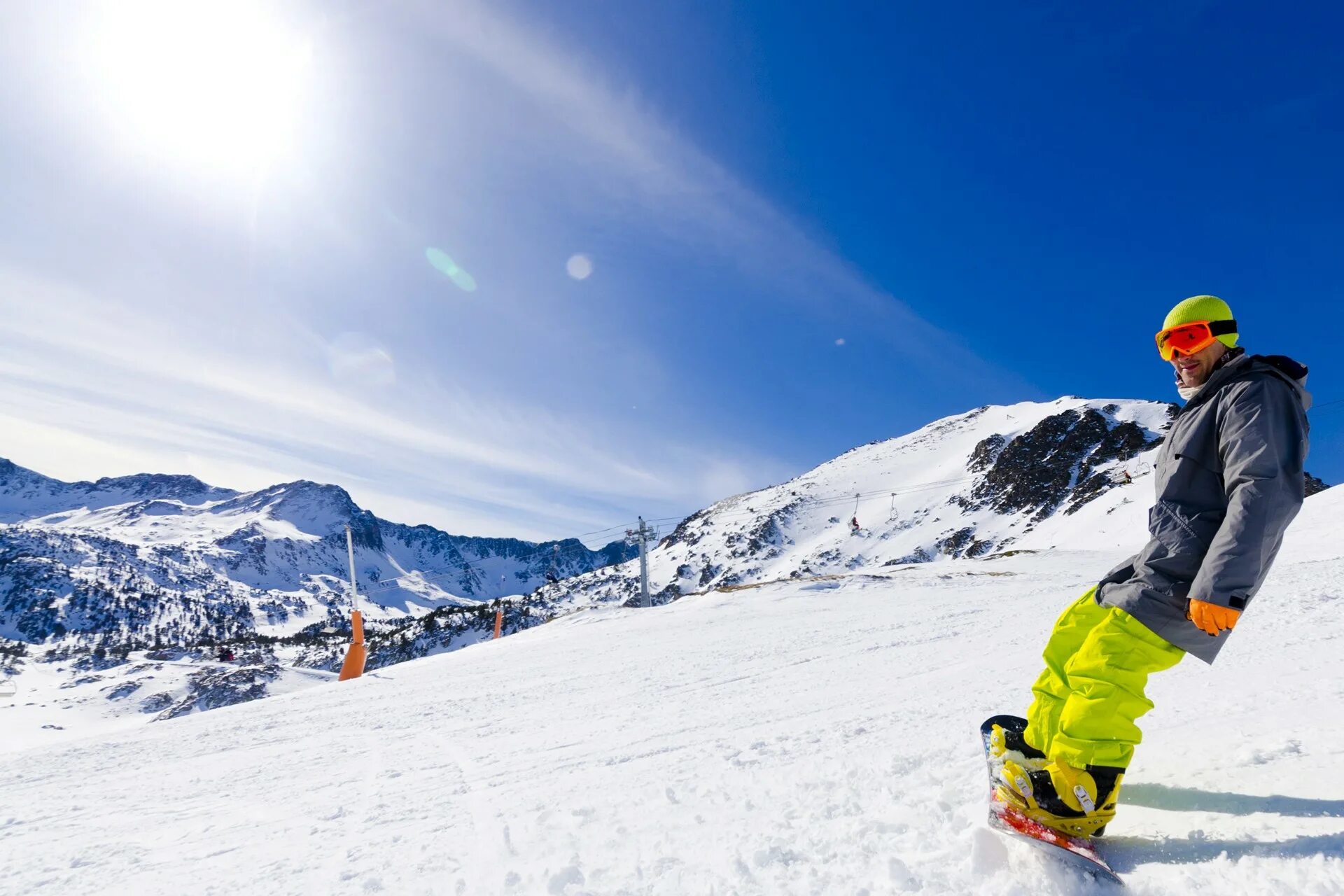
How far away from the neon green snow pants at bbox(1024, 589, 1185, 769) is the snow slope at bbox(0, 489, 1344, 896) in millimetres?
343

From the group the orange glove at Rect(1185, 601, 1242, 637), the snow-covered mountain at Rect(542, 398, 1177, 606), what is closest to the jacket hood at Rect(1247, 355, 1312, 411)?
the orange glove at Rect(1185, 601, 1242, 637)

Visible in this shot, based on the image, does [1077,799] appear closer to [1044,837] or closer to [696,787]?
[1044,837]

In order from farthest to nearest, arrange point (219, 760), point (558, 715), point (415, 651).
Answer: point (415, 651) < point (558, 715) < point (219, 760)

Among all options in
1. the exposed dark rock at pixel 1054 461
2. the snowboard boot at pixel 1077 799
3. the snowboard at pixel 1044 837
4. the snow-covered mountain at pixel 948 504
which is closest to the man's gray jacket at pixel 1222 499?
the snowboard boot at pixel 1077 799

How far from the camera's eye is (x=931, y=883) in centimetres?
208

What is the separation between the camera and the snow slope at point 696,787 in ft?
7.32

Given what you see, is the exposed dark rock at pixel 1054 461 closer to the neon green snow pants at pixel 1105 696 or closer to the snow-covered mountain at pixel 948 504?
the snow-covered mountain at pixel 948 504

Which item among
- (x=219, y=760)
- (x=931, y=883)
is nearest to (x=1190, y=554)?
(x=931, y=883)

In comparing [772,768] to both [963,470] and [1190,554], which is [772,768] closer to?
[1190,554]

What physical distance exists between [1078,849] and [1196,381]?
1942 mm

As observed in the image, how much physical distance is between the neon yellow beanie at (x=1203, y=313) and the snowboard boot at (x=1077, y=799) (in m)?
1.80

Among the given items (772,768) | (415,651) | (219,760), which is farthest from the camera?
(415,651)

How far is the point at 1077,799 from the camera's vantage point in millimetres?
2180

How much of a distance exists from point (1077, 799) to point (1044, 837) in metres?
0.19
